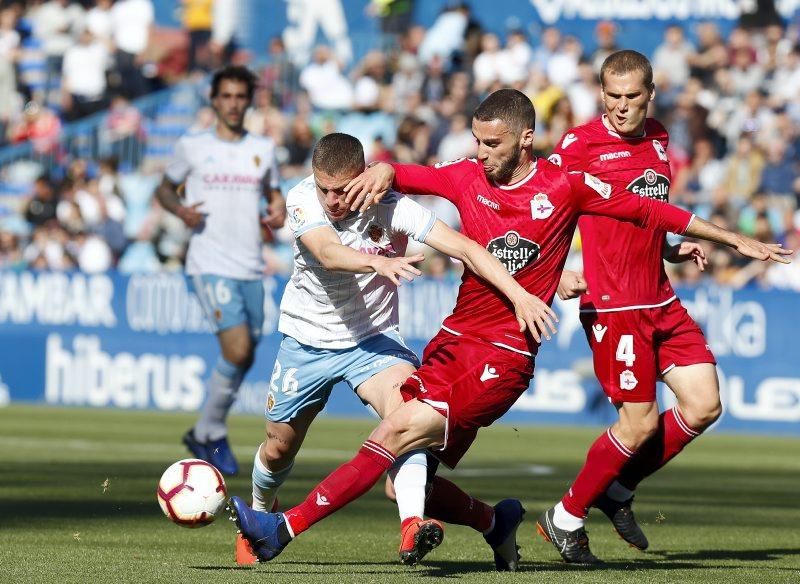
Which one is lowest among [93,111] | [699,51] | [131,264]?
[131,264]

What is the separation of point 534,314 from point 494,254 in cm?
59

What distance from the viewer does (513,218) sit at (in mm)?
7023

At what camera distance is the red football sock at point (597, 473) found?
25.0 feet

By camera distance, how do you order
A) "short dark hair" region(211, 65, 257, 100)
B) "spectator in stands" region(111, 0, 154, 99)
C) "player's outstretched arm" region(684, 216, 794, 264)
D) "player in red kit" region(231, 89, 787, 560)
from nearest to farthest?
"player in red kit" region(231, 89, 787, 560)
"player's outstretched arm" region(684, 216, 794, 264)
"short dark hair" region(211, 65, 257, 100)
"spectator in stands" region(111, 0, 154, 99)

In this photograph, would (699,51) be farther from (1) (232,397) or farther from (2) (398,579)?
(2) (398,579)

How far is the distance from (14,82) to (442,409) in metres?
22.7

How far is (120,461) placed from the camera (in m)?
12.6

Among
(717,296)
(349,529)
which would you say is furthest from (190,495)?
(717,296)

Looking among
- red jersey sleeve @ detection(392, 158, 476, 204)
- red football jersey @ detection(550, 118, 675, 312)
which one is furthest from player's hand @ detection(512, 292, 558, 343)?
red football jersey @ detection(550, 118, 675, 312)

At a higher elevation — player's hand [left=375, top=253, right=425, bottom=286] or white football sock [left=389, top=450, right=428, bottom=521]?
player's hand [left=375, top=253, right=425, bottom=286]

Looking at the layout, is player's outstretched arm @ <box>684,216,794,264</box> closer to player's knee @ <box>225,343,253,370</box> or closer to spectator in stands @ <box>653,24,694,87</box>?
player's knee @ <box>225,343,253,370</box>

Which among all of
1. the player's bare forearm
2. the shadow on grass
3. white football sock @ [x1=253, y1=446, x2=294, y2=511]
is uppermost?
the player's bare forearm

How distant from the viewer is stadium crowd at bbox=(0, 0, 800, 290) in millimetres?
20125

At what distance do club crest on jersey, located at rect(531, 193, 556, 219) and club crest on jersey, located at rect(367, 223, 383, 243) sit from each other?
0.73 m
